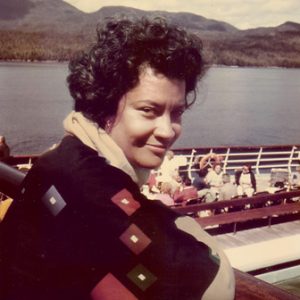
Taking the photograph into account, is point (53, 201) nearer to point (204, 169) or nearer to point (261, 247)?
point (261, 247)

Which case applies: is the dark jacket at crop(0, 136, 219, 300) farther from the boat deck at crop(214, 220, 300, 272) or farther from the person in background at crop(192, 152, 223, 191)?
the person in background at crop(192, 152, 223, 191)

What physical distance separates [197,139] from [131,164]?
110 ft

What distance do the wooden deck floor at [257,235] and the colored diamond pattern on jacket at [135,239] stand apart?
15.8 ft

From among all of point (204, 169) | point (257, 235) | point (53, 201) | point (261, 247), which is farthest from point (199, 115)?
point (53, 201)

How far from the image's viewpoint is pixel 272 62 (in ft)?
245

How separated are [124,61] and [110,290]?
30 cm

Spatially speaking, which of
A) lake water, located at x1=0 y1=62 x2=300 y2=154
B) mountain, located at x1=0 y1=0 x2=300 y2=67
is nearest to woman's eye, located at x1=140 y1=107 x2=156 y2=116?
lake water, located at x1=0 y1=62 x2=300 y2=154

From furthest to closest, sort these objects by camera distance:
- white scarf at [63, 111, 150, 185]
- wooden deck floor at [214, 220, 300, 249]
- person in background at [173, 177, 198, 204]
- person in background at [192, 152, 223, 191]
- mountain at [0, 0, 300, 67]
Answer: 1. mountain at [0, 0, 300, 67]
2. person in background at [192, 152, 223, 191]
3. wooden deck floor at [214, 220, 300, 249]
4. person in background at [173, 177, 198, 204]
5. white scarf at [63, 111, 150, 185]

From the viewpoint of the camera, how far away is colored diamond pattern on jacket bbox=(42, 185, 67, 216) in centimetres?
57

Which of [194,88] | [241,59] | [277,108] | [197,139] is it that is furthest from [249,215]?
[241,59]

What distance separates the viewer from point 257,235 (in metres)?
5.78

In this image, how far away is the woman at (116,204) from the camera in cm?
53

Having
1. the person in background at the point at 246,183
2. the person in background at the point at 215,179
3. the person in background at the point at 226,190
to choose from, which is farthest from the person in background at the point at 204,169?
the person in background at the point at 246,183

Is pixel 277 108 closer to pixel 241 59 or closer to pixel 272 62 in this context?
pixel 241 59
